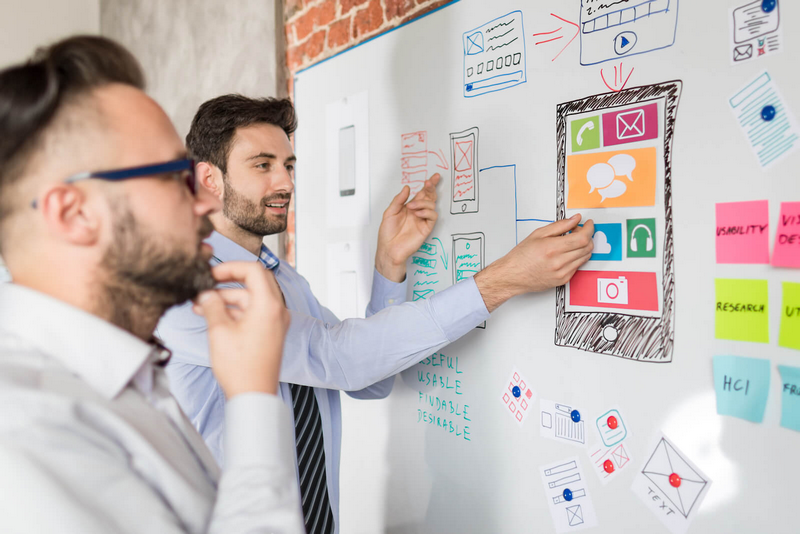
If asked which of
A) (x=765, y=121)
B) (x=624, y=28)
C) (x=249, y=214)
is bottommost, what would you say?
(x=249, y=214)

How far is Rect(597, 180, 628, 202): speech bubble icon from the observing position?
1.11 m

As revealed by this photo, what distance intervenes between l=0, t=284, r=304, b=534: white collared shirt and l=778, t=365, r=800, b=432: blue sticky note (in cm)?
80

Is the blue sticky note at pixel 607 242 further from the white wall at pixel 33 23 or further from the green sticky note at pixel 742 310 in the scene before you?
the white wall at pixel 33 23

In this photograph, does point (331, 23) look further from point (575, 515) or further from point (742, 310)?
point (575, 515)

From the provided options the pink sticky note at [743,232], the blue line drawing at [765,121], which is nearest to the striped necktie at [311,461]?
the pink sticky note at [743,232]

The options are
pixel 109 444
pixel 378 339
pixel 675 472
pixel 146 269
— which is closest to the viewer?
pixel 109 444

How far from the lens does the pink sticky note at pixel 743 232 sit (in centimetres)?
92

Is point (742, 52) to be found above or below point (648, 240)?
above

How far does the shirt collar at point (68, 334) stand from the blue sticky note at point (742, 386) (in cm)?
96

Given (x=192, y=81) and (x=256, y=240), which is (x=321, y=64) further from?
(x=192, y=81)

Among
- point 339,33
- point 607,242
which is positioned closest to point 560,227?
point 607,242

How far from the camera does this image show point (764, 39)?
917 mm

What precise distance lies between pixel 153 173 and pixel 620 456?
1023 mm

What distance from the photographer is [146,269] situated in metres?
0.69
